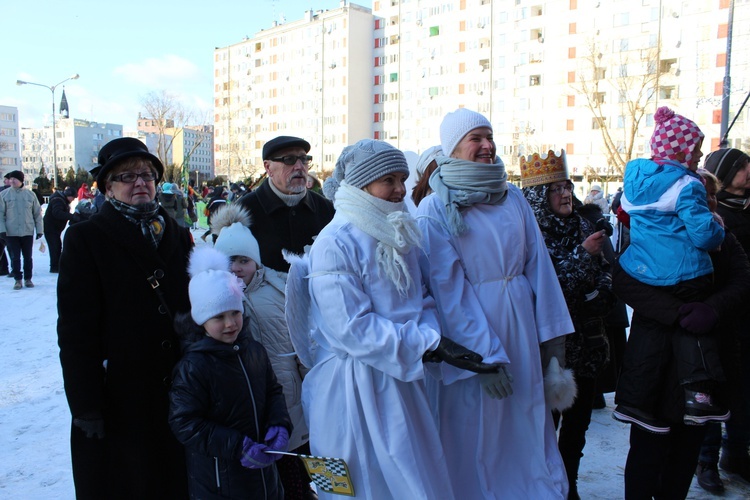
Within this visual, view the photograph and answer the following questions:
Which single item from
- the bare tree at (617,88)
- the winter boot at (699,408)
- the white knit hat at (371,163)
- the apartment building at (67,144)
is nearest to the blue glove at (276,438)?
the white knit hat at (371,163)

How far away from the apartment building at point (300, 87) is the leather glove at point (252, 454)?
65606 mm

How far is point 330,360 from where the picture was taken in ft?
8.54

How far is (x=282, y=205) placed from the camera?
371 centimetres

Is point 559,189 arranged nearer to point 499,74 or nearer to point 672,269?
point 672,269

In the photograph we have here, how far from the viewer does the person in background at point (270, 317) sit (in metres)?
3.07

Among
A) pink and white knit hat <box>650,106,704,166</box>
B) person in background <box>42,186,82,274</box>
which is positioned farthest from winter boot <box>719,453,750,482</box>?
person in background <box>42,186,82,274</box>

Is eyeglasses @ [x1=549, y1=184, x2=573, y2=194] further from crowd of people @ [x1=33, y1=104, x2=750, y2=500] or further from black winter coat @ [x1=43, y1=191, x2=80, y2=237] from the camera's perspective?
black winter coat @ [x1=43, y1=191, x2=80, y2=237]

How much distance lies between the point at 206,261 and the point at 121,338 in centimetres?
50

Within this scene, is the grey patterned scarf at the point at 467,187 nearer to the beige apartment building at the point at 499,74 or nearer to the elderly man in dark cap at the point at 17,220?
the elderly man in dark cap at the point at 17,220

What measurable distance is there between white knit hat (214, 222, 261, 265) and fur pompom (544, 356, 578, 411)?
5.31ft

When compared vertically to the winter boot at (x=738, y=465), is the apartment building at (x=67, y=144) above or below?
above

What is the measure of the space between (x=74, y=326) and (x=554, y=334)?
7.16 feet

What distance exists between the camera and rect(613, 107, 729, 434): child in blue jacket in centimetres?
290

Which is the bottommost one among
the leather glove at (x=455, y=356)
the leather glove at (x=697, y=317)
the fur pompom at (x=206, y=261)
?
the leather glove at (x=455, y=356)
